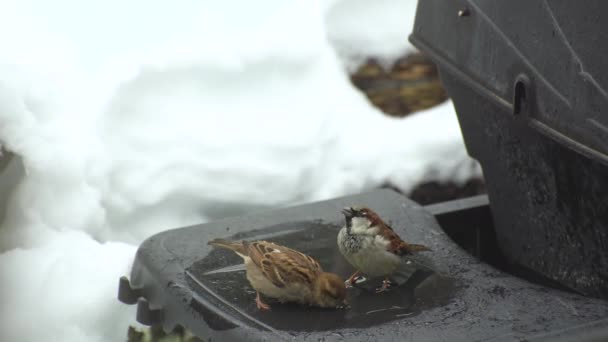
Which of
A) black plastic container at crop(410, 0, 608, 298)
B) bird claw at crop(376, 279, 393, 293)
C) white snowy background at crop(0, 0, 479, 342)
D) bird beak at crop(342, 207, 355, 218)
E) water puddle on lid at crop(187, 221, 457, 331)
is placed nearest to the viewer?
black plastic container at crop(410, 0, 608, 298)

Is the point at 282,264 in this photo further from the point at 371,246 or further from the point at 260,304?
the point at 371,246

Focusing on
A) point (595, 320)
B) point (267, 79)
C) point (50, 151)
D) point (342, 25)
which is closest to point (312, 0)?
point (342, 25)

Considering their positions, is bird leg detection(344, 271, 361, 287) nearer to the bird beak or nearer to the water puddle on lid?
the water puddle on lid

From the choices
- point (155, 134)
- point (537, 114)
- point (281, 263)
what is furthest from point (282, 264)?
point (155, 134)

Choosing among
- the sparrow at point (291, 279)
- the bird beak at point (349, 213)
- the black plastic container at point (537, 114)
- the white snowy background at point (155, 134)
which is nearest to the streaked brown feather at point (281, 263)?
the sparrow at point (291, 279)

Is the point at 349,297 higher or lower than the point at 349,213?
lower

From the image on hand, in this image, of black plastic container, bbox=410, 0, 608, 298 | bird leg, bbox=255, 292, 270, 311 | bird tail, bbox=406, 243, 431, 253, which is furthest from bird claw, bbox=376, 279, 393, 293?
black plastic container, bbox=410, 0, 608, 298
